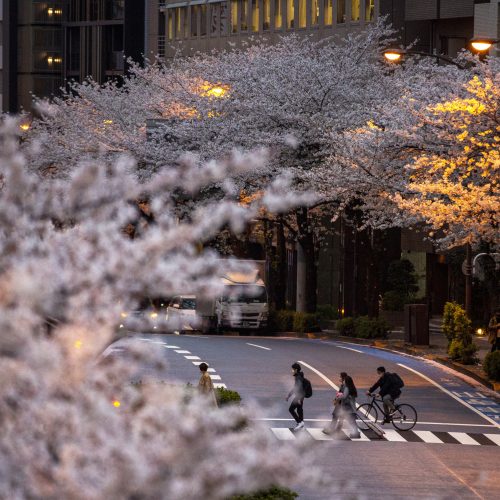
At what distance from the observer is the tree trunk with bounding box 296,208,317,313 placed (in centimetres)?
5734

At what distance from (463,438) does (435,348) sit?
63.7 ft

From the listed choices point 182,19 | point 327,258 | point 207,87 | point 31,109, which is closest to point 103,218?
point 207,87

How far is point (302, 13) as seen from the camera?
268ft

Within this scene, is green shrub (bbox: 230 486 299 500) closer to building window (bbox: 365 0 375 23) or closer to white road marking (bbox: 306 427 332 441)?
white road marking (bbox: 306 427 332 441)

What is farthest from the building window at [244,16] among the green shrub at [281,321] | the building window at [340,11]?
the green shrub at [281,321]

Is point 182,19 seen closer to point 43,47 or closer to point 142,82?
point 142,82

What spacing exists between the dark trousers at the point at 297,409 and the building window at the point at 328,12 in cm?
5453

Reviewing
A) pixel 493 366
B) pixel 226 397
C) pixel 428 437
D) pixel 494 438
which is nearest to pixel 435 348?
pixel 493 366

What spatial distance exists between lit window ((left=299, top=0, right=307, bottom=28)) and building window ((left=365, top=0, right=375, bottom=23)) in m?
6.24

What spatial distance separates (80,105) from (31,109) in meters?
40.7

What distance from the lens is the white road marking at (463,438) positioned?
25562mm

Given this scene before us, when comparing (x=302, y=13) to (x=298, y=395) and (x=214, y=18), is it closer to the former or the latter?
(x=214, y=18)

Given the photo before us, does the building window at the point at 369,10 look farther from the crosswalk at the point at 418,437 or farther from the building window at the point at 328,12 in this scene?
the crosswalk at the point at 418,437

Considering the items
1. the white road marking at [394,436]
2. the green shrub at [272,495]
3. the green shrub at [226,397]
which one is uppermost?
the green shrub at [272,495]
